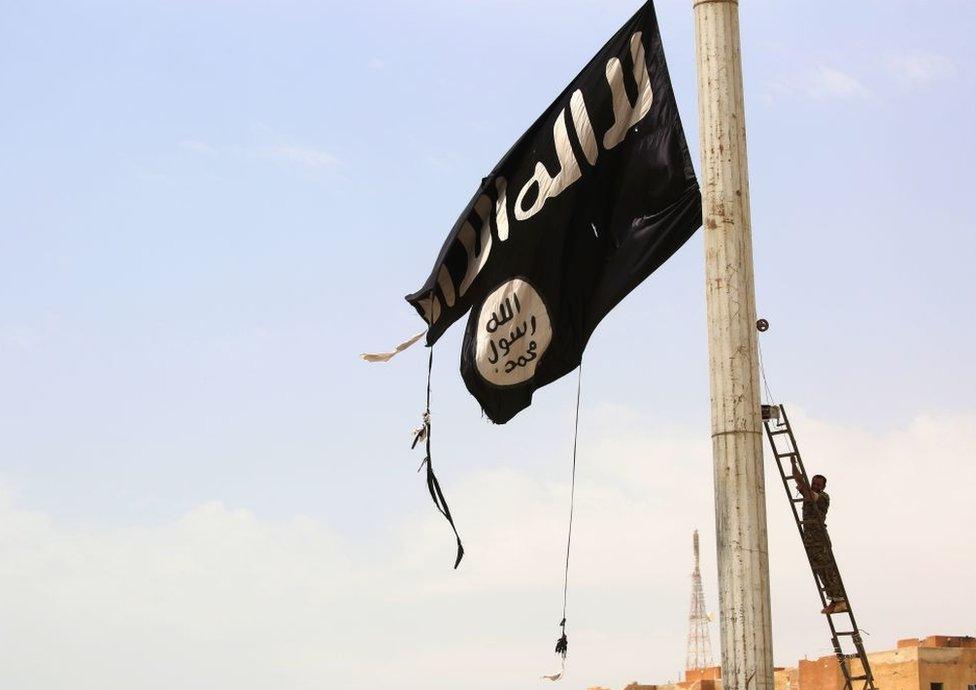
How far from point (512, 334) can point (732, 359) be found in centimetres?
290

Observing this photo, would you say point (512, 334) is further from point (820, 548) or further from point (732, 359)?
point (820, 548)

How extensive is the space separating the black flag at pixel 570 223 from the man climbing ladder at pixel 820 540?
2426 millimetres

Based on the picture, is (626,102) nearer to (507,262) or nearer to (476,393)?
(507,262)

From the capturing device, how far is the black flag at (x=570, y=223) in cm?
1030

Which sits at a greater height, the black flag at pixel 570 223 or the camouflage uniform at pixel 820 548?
the black flag at pixel 570 223

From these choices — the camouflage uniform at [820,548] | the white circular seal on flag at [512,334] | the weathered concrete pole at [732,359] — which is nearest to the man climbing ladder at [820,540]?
the camouflage uniform at [820,548]

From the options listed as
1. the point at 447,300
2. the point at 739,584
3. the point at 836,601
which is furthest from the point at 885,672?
the point at 739,584

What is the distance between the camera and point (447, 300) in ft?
39.0

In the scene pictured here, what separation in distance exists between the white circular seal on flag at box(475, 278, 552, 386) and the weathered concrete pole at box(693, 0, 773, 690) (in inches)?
95.5

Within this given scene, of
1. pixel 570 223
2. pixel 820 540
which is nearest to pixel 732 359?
pixel 570 223

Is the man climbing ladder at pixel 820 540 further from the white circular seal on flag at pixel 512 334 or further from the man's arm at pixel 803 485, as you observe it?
the white circular seal on flag at pixel 512 334

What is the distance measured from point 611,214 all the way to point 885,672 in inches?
680

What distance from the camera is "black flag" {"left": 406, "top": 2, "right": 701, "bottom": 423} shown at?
10.3 meters

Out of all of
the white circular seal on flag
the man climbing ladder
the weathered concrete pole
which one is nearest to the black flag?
the white circular seal on flag
